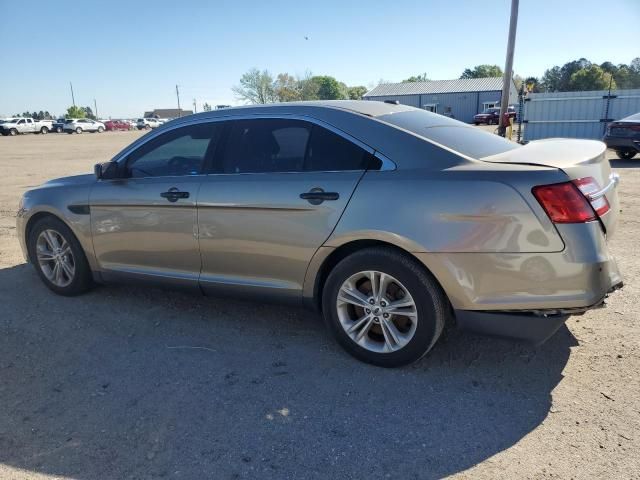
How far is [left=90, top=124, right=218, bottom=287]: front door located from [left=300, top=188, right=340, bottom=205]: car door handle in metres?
0.96

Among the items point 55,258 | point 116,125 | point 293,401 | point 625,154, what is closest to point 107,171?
point 55,258

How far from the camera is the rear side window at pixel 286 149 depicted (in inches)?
130

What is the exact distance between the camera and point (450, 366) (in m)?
3.28

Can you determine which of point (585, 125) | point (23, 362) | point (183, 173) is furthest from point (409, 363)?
point (585, 125)

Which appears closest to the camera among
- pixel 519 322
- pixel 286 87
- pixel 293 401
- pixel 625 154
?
pixel 519 322

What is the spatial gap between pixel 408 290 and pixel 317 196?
828 millimetres

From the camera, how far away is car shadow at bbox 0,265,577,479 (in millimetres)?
2479

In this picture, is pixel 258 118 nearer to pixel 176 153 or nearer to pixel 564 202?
pixel 176 153

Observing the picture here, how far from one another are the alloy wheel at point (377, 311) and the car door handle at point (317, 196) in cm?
52

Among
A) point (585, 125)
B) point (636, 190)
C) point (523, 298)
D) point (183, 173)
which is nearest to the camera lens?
point (523, 298)

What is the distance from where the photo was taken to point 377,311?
10.5 ft

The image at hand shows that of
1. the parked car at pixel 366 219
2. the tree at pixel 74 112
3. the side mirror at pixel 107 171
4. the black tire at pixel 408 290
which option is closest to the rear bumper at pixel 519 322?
the parked car at pixel 366 219

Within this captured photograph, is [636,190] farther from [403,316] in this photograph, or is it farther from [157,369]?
[157,369]

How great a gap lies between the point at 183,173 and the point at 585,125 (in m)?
17.9
